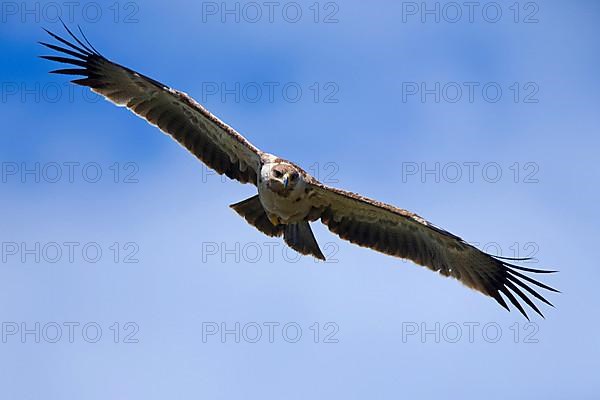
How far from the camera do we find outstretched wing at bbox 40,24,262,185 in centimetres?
1100

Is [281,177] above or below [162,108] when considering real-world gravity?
below

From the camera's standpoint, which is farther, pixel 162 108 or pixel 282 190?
pixel 162 108

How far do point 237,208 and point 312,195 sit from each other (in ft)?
3.19

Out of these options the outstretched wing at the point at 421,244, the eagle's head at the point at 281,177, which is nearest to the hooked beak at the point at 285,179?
the eagle's head at the point at 281,177

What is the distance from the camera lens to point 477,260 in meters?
10.9

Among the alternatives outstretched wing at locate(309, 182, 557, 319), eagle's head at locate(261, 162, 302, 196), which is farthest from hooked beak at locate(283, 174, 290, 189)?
outstretched wing at locate(309, 182, 557, 319)

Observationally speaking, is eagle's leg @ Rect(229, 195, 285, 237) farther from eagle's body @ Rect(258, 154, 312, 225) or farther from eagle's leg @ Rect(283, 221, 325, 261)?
eagle's body @ Rect(258, 154, 312, 225)

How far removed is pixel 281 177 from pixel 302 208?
81 centimetres

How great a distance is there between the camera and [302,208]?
10461 mm

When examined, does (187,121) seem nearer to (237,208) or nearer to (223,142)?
(223,142)

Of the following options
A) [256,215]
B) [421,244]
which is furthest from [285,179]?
[421,244]

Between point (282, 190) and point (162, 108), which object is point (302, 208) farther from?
point (162, 108)

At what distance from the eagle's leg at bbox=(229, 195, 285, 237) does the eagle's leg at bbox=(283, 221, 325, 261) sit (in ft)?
0.37

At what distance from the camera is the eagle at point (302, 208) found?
418 inches
